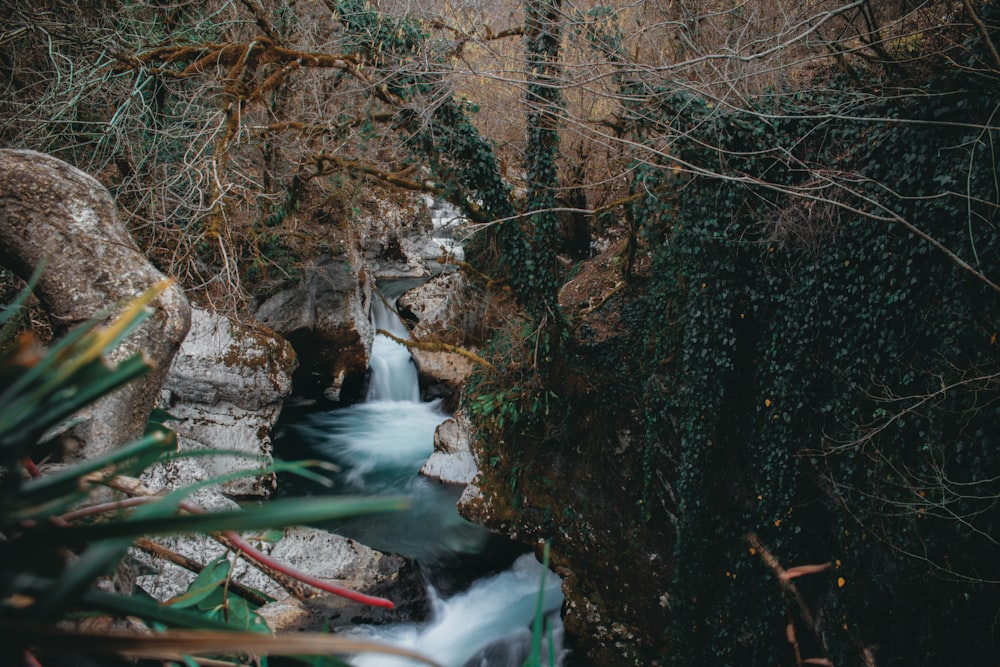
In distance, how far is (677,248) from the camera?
593cm

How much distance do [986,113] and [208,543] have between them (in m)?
7.63

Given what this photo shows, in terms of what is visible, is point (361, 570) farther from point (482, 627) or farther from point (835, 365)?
point (835, 365)

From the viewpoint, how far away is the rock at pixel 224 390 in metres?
8.01

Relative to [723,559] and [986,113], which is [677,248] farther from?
[723,559]

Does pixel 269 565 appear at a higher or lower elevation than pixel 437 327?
higher

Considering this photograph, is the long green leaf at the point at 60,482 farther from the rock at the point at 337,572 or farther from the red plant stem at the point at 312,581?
the rock at the point at 337,572

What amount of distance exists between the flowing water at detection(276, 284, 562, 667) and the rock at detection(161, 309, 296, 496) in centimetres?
114

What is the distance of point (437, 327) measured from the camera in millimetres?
Answer: 11398

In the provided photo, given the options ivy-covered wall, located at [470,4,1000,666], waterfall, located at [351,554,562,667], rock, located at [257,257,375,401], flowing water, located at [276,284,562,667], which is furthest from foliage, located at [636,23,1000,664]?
rock, located at [257,257,375,401]

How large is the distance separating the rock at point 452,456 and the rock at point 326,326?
8.62 ft

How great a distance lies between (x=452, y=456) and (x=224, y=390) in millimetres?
3644

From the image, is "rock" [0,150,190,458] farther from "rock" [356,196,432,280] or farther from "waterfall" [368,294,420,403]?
"rock" [356,196,432,280]

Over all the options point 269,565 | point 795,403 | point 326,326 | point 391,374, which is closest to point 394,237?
point 391,374

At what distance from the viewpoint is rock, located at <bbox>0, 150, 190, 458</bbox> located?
1940 millimetres
